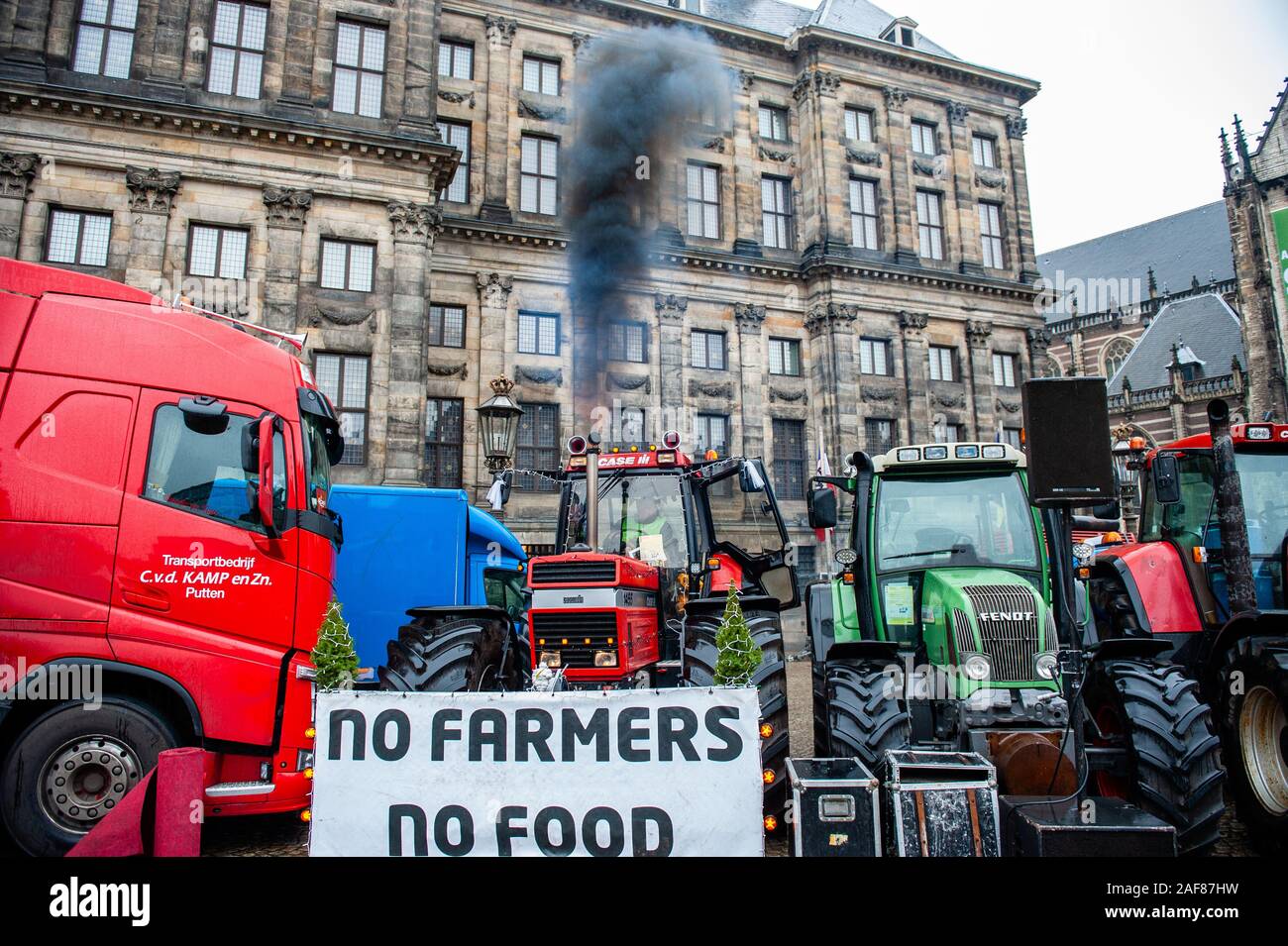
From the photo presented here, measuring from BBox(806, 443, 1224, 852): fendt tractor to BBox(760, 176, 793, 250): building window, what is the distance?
23.4 metres

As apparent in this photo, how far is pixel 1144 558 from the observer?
27.9 feet

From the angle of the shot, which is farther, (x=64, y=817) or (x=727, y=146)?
(x=727, y=146)

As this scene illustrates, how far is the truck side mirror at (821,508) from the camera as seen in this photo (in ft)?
23.3

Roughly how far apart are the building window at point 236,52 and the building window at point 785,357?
Result: 693 inches

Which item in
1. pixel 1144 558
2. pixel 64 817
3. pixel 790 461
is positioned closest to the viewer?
pixel 64 817

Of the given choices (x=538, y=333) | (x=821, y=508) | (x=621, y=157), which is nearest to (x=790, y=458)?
(x=538, y=333)

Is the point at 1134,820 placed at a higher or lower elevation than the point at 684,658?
lower

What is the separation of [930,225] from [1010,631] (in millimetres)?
28221

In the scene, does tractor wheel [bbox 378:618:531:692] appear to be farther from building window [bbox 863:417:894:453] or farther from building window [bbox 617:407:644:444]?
building window [bbox 863:417:894:453]

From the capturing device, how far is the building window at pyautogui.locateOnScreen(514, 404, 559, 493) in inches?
972

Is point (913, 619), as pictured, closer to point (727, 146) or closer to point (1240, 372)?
point (727, 146)

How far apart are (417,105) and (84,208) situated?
27.7ft

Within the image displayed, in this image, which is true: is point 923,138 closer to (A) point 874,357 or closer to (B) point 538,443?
(A) point 874,357
